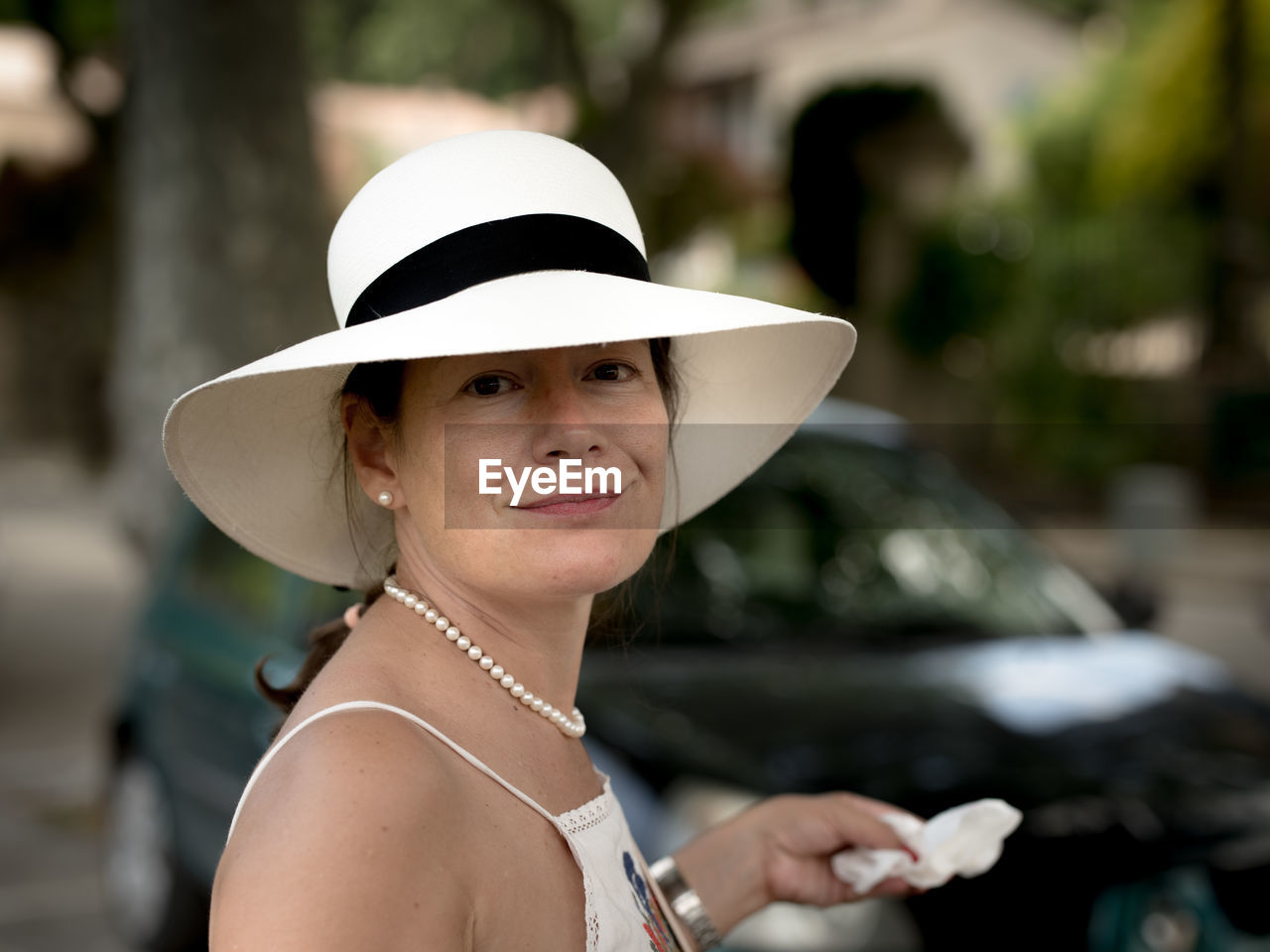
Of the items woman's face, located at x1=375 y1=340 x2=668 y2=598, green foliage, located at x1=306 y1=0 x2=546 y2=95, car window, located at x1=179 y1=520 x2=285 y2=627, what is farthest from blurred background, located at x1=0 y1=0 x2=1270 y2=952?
woman's face, located at x1=375 y1=340 x2=668 y2=598

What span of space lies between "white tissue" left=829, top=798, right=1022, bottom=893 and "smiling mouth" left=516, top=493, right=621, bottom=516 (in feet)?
2.02

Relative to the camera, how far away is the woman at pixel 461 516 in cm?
108

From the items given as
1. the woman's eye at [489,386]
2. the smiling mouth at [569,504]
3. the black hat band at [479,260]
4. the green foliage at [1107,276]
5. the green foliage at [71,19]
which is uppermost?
the black hat band at [479,260]

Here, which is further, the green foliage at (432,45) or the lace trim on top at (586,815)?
the green foliage at (432,45)

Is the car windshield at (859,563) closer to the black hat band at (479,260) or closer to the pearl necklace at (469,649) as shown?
the pearl necklace at (469,649)

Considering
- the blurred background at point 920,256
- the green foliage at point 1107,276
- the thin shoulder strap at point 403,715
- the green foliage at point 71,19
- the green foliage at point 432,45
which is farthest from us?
the green foliage at point 432,45

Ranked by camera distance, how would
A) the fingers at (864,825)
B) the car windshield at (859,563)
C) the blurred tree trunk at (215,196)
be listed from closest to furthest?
the fingers at (864,825)
the car windshield at (859,563)
the blurred tree trunk at (215,196)

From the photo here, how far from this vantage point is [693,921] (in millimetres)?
1731

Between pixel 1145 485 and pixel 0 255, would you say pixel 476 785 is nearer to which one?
pixel 1145 485

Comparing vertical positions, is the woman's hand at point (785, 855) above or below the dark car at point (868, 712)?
above

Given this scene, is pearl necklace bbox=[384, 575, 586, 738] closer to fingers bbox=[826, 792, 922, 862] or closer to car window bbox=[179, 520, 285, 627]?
fingers bbox=[826, 792, 922, 862]

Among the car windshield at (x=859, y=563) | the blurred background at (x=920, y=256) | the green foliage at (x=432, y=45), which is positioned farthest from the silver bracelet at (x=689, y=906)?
the green foliage at (x=432, y=45)

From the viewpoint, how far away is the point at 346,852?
41.2 inches

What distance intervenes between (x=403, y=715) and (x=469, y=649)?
0.18 metres
